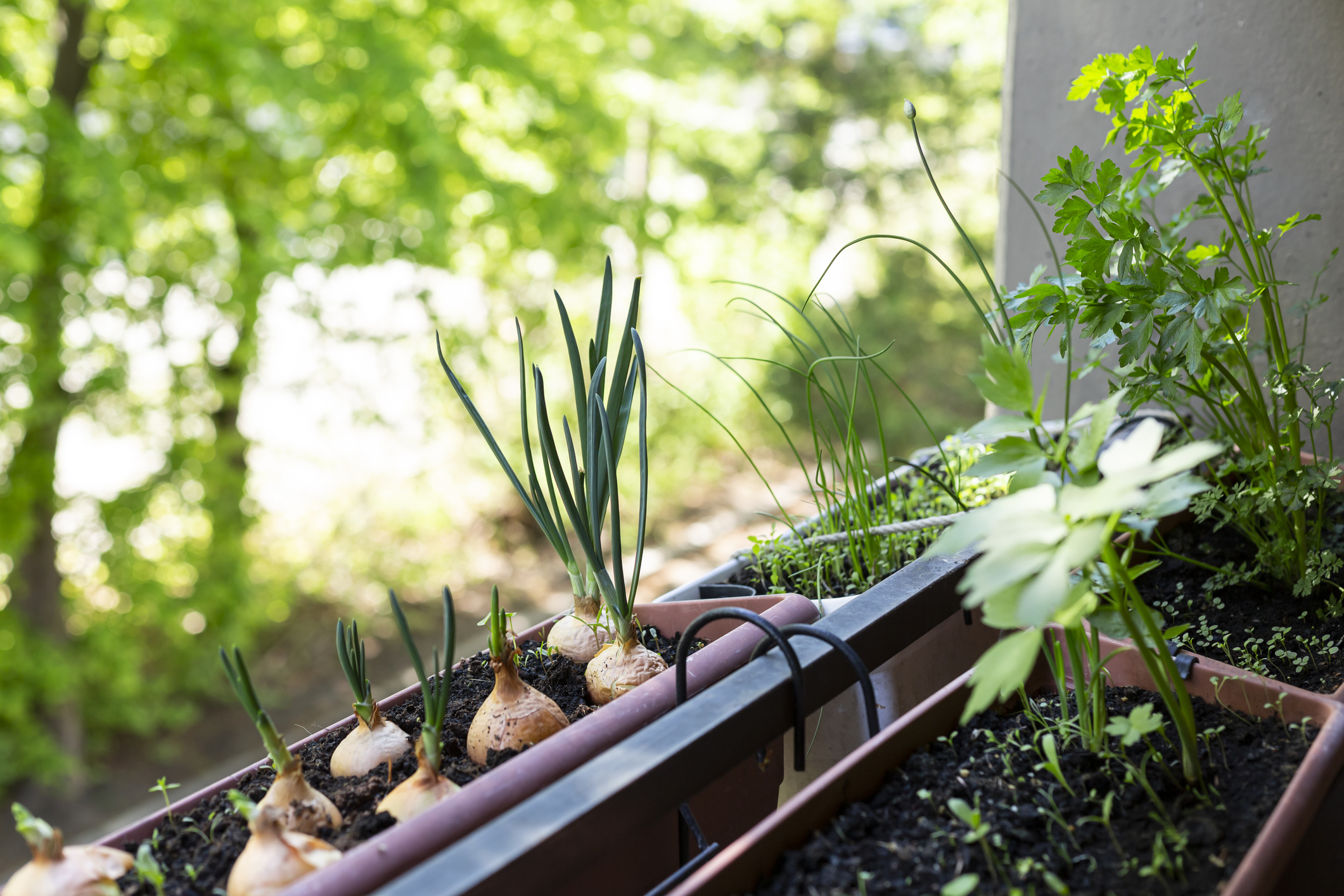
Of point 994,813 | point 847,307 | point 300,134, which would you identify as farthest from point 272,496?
point 847,307

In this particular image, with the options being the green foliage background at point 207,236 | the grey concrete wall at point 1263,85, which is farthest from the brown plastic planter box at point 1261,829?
the green foliage background at point 207,236

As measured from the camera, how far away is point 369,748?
29.5 inches

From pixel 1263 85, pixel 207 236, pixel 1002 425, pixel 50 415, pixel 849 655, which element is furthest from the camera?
pixel 207 236

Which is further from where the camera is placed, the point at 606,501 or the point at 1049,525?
the point at 606,501

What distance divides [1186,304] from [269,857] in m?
0.96

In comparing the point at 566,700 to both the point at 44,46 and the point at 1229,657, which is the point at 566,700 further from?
the point at 44,46

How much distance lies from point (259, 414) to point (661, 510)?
246cm

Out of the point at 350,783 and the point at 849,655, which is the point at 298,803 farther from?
the point at 849,655

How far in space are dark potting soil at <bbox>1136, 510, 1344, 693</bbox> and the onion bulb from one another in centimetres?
64

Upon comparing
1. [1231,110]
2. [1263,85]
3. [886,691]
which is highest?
[1263,85]

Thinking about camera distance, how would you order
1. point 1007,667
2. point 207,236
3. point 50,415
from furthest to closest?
point 207,236
point 50,415
point 1007,667

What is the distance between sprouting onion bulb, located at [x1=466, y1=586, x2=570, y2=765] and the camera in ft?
2.43

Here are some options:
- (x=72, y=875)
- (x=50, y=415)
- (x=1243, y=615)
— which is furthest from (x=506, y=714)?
(x=50, y=415)

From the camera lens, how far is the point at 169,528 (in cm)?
315
